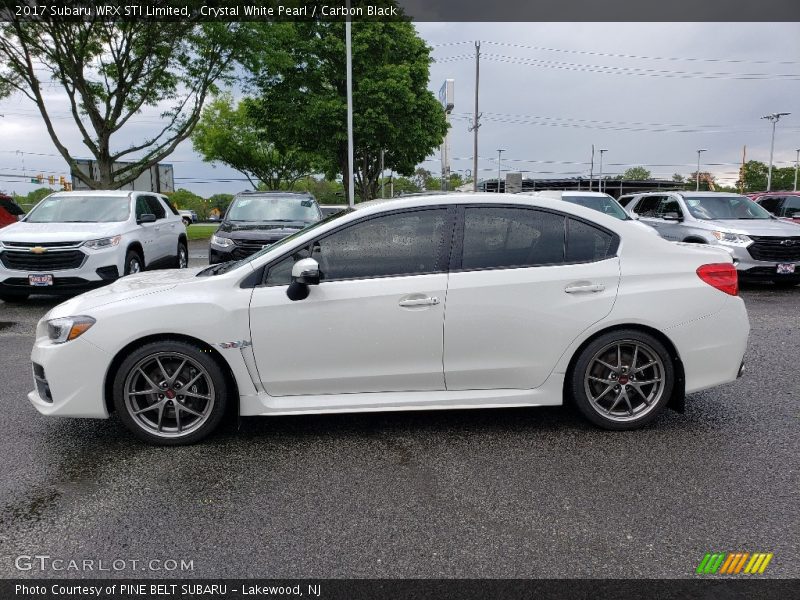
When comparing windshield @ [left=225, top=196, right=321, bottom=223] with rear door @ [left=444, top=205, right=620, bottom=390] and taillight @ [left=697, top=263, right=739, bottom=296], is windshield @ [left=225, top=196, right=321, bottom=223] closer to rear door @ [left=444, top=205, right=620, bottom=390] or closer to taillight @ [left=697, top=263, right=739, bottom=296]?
rear door @ [left=444, top=205, right=620, bottom=390]

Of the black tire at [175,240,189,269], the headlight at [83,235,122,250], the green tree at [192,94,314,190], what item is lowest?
the black tire at [175,240,189,269]

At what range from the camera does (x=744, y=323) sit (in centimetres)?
436

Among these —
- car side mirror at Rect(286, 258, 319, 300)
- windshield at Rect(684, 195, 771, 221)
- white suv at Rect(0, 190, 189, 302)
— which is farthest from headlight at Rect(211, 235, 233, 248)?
windshield at Rect(684, 195, 771, 221)

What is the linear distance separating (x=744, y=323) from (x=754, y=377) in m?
1.67

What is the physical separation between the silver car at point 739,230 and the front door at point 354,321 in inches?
306

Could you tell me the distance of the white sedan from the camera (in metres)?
4.01

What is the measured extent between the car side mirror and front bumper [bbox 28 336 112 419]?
122 cm

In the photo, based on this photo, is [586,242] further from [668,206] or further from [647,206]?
[647,206]

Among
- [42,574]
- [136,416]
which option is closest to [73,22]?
[136,416]

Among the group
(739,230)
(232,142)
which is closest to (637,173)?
(232,142)

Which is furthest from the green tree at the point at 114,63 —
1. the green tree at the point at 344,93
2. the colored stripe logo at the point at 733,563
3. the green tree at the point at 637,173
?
the green tree at the point at 637,173

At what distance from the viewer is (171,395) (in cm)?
406

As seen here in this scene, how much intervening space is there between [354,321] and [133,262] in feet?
25.2

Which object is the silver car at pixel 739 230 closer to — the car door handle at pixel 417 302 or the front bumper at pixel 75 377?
the car door handle at pixel 417 302
